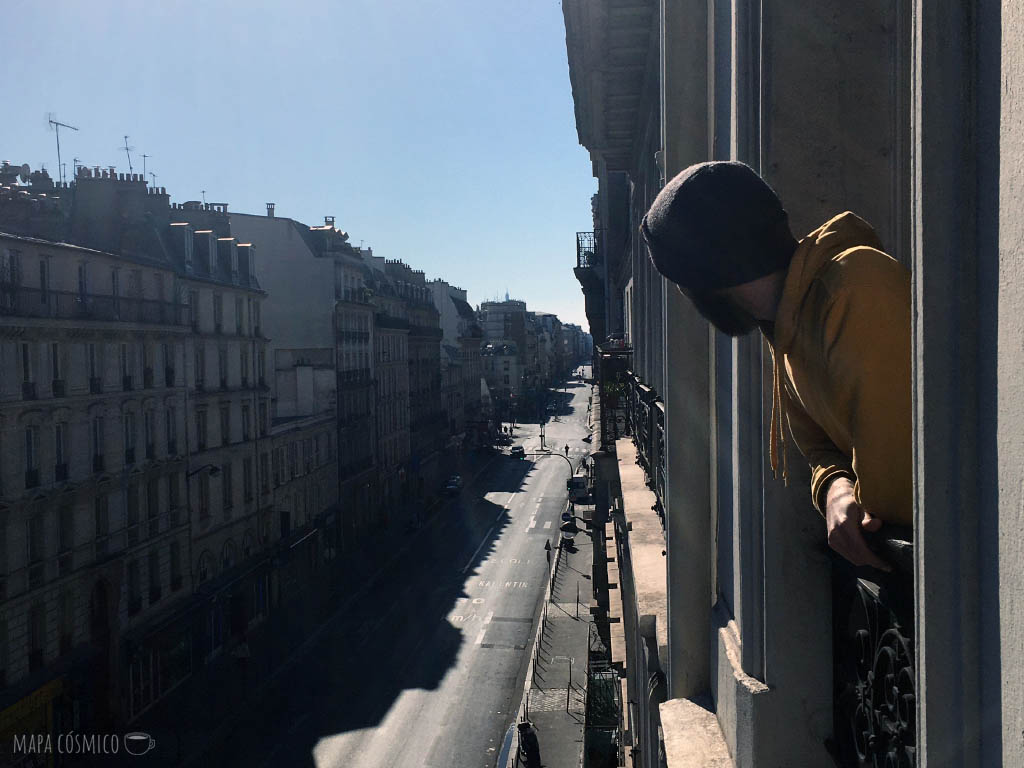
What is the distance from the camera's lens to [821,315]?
2.26 metres

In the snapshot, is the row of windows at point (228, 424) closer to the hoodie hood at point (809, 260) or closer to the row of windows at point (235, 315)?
the row of windows at point (235, 315)

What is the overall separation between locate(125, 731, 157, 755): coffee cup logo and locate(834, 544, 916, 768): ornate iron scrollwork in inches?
1019

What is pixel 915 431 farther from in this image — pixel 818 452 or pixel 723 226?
pixel 723 226

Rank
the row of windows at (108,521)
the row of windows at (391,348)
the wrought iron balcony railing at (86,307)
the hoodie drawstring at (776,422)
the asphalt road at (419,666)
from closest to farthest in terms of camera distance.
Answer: the hoodie drawstring at (776,422) → the wrought iron balcony railing at (86,307) → the row of windows at (108,521) → the asphalt road at (419,666) → the row of windows at (391,348)

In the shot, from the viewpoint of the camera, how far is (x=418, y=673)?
101 feet

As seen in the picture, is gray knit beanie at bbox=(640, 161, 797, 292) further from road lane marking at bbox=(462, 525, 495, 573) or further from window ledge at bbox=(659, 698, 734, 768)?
road lane marking at bbox=(462, 525, 495, 573)

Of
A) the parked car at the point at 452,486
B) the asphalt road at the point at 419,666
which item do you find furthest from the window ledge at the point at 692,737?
the parked car at the point at 452,486

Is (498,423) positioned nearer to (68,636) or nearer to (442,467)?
(442,467)

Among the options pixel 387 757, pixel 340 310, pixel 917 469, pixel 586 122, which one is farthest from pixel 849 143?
pixel 340 310

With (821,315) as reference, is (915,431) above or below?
below

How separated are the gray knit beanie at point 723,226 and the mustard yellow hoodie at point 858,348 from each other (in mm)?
102

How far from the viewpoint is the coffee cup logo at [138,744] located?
25.1 metres

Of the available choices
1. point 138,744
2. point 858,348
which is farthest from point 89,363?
point 858,348

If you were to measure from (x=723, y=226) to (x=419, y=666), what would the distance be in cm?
3099
